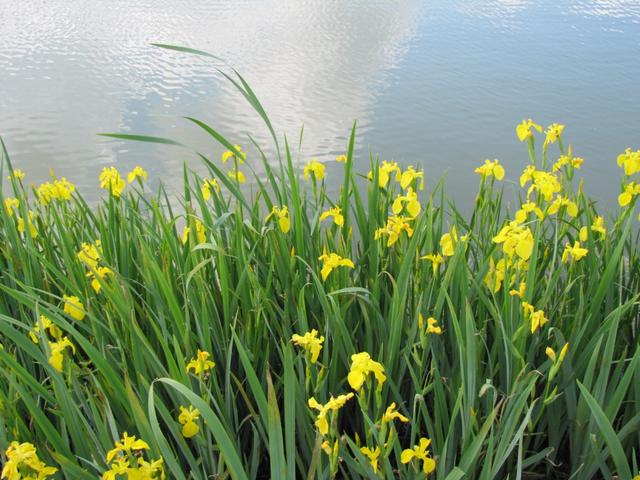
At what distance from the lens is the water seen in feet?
12.0

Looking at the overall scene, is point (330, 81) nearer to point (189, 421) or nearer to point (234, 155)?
point (234, 155)

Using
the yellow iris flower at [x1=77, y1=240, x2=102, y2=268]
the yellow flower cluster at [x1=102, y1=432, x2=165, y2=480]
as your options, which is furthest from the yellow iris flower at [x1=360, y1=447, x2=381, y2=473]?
the yellow iris flower at [x1=77, y1=240, x2=102, y2=268]

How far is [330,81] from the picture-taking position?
459 centimetres

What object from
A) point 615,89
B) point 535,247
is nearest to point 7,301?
point 535,247

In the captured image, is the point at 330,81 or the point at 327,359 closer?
the point at 327,359

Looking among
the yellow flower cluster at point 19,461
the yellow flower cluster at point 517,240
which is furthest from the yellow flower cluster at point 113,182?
the yellow flower cluster at point 517,240

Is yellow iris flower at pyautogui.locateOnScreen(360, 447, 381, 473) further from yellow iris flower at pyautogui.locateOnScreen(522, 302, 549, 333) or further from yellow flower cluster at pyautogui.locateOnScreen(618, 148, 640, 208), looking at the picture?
yellow flower cluster at pyautogui.locateOnScreen(618, 148, 640, 208)

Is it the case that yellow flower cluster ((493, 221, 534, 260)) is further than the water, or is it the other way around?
the water

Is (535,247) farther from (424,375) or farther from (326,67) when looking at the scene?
(326,67)

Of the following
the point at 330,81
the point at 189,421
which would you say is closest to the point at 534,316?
the point at 189,421

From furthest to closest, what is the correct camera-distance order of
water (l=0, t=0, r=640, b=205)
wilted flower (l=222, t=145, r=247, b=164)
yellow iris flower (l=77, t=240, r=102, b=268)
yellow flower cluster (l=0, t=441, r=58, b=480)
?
water (l=0, t=0, r=640, b=205) → wilted flower (l=222, t=145, r=247, b=164) → yellow iris flower (l=77, t=240, r=102, b=268) → yellow flower cluster (l=0, t=441, r=58, b=480)

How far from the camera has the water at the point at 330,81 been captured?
365 centimetres

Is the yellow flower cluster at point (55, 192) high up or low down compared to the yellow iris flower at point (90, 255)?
down

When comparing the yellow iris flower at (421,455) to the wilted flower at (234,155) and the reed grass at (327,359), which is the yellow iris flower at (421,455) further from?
the wilted flower at (234,155)
